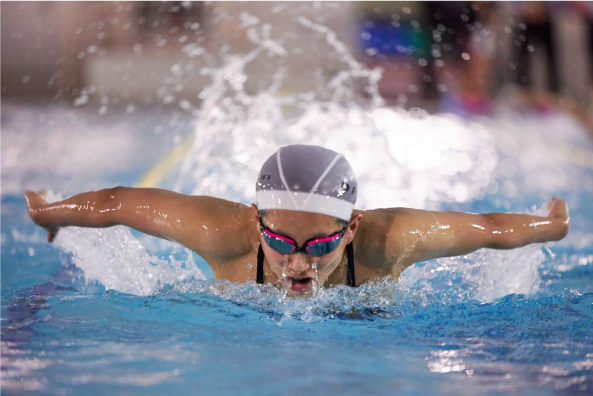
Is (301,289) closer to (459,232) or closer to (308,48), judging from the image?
(459,232)

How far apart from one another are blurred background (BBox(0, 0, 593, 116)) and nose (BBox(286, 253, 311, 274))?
7.70 m

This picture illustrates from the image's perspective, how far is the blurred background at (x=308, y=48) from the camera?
30.3ft

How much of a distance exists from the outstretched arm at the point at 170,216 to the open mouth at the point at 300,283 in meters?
0.37

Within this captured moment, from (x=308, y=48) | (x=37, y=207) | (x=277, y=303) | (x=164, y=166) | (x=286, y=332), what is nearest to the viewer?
(x=286, y=332)

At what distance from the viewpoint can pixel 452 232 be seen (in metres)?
2.48

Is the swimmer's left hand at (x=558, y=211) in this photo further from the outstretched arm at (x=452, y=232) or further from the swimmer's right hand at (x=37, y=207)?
the swimmer's right hand at (x=37, y=207)

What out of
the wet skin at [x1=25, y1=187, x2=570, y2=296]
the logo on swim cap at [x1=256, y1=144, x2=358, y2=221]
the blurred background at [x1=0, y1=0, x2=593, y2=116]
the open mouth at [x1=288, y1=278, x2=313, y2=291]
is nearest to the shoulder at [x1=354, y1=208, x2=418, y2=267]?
the wet skin at [x1=25, y1=187, x2=570, y2=296]

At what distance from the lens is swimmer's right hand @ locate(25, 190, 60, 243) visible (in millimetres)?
2643

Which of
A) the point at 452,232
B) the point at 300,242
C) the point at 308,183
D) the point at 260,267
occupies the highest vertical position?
the point at 308,183

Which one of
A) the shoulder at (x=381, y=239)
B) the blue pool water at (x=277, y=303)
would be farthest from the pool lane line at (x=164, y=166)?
the shoulder at (x=381, y=239)

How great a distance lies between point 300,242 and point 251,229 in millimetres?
432

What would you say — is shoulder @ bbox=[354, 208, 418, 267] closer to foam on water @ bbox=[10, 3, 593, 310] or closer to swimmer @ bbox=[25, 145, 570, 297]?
swimmer @ bbox=[25, 145, 570, 297]

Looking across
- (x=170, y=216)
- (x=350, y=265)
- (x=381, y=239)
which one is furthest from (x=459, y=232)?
(x=170, y=216)

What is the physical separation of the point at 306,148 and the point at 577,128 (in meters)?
7.72
